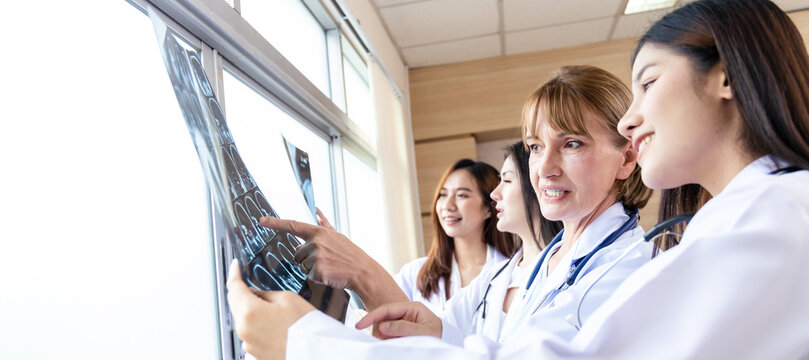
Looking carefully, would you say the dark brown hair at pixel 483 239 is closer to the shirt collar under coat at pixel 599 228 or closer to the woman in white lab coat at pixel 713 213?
the shirt collar under coat at pixel 599 228

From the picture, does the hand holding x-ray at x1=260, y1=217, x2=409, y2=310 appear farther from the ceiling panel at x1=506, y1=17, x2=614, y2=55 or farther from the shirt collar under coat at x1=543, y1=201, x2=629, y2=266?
the ceiling panel at x1=506, y1=17, x2=614, y2=55

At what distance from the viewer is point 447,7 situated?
4.26 meters

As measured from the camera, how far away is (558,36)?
16.4 feet

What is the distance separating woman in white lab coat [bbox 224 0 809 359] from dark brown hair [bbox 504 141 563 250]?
1.43m

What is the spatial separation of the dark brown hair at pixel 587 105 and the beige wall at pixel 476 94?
12.1ft

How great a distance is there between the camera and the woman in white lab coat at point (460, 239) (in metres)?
3.21

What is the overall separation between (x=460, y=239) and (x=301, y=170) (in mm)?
2186

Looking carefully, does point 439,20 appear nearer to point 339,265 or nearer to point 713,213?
point 339,265

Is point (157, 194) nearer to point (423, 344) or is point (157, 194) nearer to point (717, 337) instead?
point (423, 344)

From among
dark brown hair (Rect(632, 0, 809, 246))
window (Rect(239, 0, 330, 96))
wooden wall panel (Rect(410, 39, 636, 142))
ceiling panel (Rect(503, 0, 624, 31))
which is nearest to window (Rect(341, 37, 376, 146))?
window (Rect(239, 0, 330, 96))

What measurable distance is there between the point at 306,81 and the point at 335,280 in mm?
1734

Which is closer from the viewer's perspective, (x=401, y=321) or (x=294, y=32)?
(x=401, y=321)

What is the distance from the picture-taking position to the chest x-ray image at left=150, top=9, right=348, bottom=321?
81 cm

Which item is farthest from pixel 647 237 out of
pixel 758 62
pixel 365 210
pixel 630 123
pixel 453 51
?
pixel 453 51
